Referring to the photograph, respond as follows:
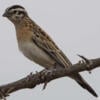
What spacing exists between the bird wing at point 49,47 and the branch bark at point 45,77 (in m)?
1.86

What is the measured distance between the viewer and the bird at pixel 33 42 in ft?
17.8

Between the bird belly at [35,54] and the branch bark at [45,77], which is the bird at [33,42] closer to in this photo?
the bird belly at [35,54]

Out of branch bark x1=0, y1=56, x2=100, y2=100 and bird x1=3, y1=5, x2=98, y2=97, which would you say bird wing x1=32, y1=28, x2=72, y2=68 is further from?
branch bark x1=0, y1=56, x2=100, y2=100

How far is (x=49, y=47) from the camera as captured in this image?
5715 millimetres

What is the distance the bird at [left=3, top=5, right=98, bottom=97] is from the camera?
17.8 feet

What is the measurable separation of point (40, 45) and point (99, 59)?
3958mm

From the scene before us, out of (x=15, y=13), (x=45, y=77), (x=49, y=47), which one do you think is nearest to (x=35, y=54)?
(x=49, y=47)

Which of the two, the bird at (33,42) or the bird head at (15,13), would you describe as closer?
the bird at (33,42)

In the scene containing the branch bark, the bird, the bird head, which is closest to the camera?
the branch bark

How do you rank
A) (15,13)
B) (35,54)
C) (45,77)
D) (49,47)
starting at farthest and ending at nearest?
(15,13)
(35,54)
(49,47)
(45,77)

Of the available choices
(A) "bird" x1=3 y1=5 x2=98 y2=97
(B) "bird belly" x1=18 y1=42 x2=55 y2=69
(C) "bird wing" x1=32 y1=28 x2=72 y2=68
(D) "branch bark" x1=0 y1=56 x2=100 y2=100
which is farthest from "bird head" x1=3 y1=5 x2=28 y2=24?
(D) "branch bark" x1=0 y1=56 x2=100 y2=100

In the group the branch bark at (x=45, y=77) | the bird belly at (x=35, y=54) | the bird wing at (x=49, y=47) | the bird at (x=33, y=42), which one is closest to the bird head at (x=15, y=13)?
the bird at (x=33, y=42)

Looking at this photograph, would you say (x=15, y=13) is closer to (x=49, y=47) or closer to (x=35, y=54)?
(x=35, y=54)

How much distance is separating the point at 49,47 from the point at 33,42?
23.9 inches
